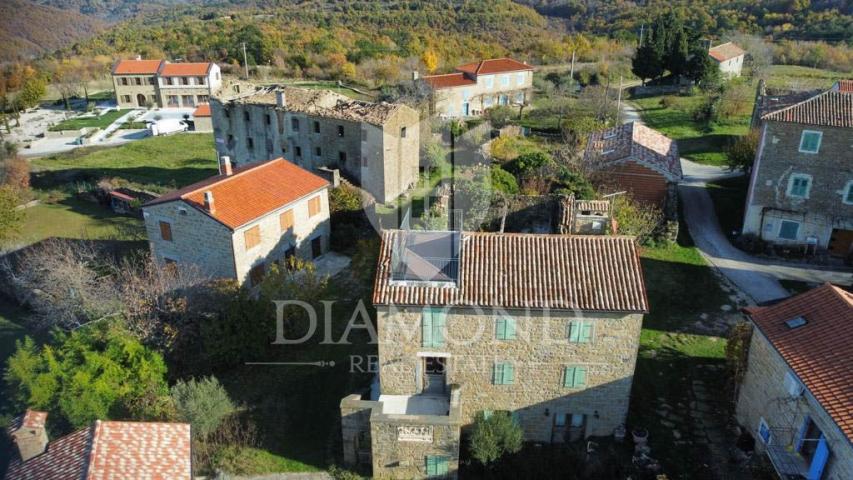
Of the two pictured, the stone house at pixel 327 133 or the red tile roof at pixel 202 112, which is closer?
the stone house at pixel 327 133

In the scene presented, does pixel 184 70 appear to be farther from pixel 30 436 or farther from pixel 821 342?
pixel 821 342

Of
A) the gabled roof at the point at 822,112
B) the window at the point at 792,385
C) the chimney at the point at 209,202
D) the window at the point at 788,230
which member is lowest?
the window at the point at 788,230

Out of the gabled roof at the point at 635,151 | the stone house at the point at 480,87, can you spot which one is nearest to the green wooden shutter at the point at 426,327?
the gabled roof at the point at 635,151

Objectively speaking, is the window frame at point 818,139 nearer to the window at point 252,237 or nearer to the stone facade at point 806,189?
the stone facade at point 806,189

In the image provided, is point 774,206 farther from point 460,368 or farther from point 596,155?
point 460,368

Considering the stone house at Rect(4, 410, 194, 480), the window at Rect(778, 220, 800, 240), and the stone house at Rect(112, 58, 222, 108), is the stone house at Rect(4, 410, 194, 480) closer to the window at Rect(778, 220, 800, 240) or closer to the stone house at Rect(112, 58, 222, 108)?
the window at Rect(778, 220, 800, 240)

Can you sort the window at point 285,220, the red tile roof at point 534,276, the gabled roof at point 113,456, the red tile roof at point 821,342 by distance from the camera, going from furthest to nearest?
the window at point 285,220 < the red tile roof at point 534,276 < the red tile roof at point 821,342 < the gabled roof at point 113,456

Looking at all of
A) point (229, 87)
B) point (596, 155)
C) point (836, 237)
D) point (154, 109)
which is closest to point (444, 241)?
point (596, 155)

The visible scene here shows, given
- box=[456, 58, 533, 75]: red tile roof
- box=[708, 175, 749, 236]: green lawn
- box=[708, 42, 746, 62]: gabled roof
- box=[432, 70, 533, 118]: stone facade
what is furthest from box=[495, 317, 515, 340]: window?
box=[708, 42, 746, 62]: gabled roof
